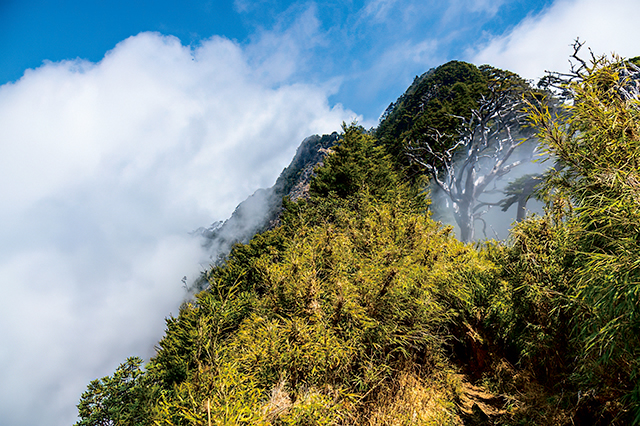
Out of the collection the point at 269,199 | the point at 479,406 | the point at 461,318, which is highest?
the point at 269,199

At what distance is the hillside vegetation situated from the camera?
2.13m

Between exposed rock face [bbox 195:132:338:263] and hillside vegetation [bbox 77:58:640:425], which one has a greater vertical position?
exposed rock face [bbox 195:132:338:263]

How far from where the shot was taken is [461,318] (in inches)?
273

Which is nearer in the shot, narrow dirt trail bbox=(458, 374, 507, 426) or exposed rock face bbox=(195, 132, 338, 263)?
narrow dirt trail bbox=(458, 374, 507, 426)

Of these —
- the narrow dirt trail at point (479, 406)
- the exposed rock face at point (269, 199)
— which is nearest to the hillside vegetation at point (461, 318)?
the narrow dirt trail at point (479, 406)

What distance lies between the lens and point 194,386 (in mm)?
2107

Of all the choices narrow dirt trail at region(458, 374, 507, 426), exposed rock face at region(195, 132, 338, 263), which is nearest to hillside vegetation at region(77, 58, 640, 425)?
narrow dirt trail at region(458, 374, 507, 426)

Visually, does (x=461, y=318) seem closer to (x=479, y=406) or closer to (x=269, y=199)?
(x=479, y=406)

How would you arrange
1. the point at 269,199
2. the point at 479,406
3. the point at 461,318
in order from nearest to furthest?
the point at 479,406
the point at 461,318
the point at 269,199

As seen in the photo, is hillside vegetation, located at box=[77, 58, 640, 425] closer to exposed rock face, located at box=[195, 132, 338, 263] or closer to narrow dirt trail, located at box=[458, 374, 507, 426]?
narrow dirt trail, located at box=[458, 374, 507, 426]

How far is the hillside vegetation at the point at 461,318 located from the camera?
213cm

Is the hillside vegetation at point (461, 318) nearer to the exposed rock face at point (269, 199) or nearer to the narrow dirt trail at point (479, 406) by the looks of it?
the narrow dirt trail at point (479, 406)

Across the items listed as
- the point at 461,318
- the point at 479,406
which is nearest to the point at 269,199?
the point at 461,318

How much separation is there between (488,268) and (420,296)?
308 centimetres
